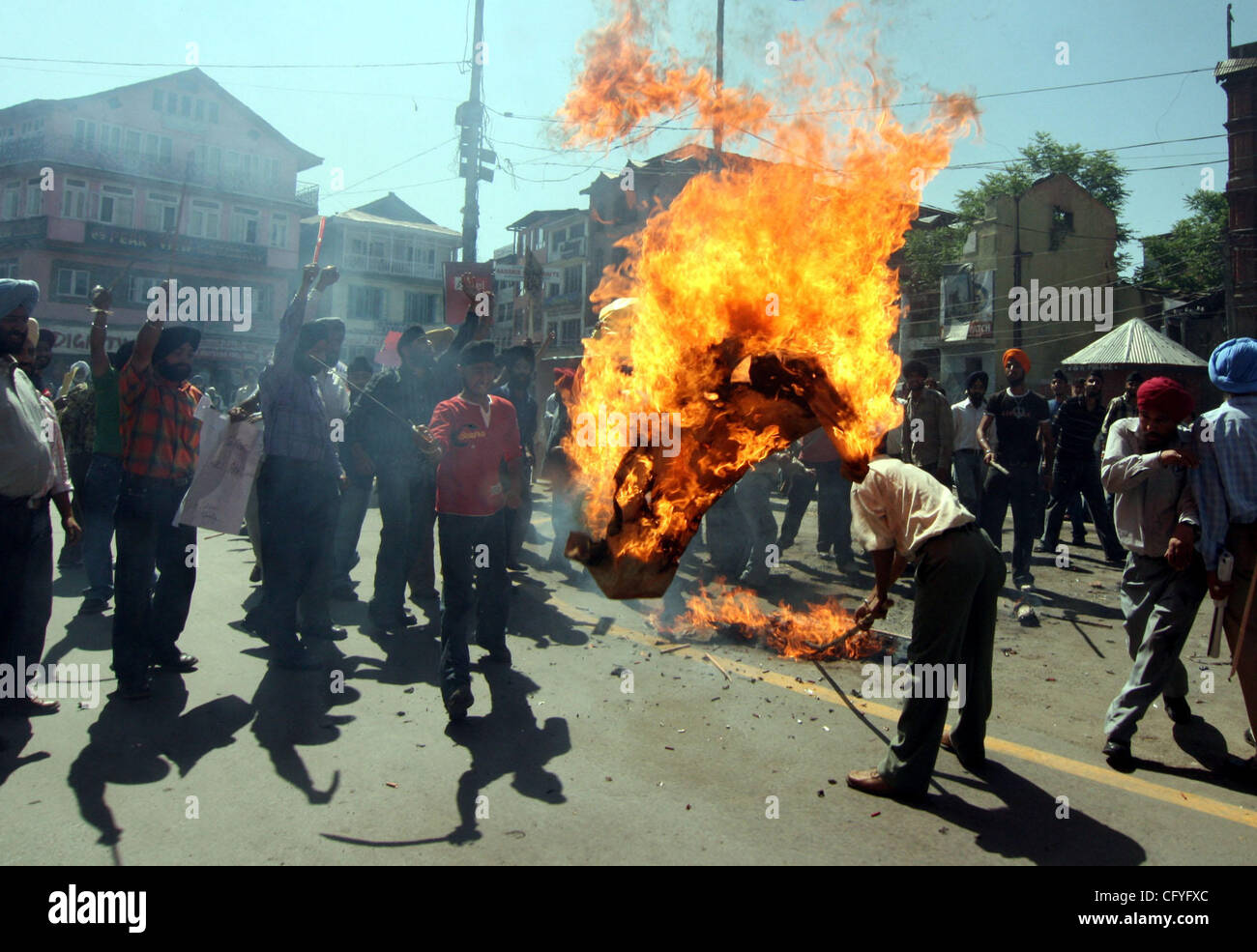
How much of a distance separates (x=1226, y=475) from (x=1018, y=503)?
3.80 metres

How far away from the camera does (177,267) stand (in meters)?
39.2

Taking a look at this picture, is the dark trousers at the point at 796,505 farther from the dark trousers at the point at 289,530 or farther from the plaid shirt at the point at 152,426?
the plaid shirt at the point at 152,426

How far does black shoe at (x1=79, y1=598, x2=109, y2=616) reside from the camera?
6460 millimetres

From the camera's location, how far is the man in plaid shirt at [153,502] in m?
4.72

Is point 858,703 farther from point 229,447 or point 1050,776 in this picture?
point 229,447

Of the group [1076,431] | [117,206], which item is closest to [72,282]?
[117,206]

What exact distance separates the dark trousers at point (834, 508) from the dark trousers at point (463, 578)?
4.52m

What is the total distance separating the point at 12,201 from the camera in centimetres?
A: 3734

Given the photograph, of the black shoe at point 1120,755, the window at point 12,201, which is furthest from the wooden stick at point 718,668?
the window at point 12,201

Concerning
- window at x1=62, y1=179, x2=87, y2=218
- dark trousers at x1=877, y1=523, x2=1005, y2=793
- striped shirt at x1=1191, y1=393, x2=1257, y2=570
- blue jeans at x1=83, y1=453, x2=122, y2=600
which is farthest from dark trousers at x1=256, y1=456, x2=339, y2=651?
window at x1=62, y1=179, x2=87, y2=218

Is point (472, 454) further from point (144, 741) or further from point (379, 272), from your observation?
point (379, 272)

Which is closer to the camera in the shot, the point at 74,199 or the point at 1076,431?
the point at 1076,431

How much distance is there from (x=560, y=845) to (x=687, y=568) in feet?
18.0

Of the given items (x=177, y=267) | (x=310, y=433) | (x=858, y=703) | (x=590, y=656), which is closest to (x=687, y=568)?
(x=590, y=656)
